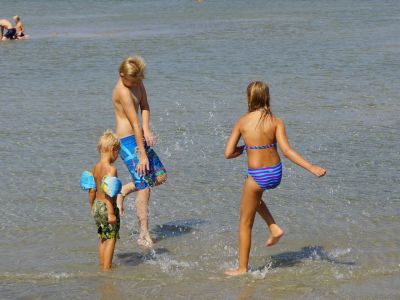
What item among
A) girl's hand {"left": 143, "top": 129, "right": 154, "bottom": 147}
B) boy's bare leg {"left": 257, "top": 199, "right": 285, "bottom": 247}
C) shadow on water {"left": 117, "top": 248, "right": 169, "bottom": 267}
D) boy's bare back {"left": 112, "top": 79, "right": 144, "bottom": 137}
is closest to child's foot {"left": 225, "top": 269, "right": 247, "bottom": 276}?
boy's bare leg {"left": 257, "top": 199, "right": 285, "bottom": 247}

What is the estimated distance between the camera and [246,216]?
6395 mm

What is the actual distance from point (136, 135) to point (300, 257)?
1712 millimetres

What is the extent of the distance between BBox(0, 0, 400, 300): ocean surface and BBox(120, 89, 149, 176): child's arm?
30.4 inches

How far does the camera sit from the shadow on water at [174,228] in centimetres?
777

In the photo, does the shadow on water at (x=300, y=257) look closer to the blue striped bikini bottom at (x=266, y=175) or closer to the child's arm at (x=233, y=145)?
the blue striped bikini bottom at (x=266, y=175)

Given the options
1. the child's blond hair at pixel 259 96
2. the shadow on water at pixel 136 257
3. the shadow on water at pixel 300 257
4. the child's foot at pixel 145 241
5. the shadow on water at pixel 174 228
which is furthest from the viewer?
the shadow on water at pixel 174 228

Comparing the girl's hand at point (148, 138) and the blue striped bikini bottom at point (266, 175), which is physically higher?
the girl's hand at point (148, 138)

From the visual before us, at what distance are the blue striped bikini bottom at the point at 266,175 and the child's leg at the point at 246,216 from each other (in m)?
0.04

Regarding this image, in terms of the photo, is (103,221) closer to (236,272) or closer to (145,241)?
(145,241)

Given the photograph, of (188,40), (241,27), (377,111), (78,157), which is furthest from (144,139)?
(241,27)

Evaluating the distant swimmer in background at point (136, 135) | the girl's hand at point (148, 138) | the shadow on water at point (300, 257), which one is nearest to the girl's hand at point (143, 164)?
the distant swimmer in background at point (136, 135)

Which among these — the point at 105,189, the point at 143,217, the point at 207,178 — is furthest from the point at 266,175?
the point at 207,178

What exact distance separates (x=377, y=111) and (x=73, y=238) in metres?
6.49

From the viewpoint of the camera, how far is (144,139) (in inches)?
283
